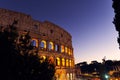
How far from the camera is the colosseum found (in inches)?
1268

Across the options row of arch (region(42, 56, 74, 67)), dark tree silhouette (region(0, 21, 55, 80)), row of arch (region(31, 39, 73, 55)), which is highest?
row of arch (region(31, 39, 73, 55))

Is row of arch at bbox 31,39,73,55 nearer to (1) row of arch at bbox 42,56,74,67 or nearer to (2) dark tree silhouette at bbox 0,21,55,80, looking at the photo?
(1) row of arch at bbox 42,56,74,67

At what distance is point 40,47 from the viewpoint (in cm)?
3594

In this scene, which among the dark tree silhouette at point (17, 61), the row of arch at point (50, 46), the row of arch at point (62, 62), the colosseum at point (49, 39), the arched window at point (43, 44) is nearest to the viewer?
the dark tree silhouette at point (17, 61)

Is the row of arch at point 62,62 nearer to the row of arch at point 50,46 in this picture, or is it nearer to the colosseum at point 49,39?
the colosseum at point 49,39

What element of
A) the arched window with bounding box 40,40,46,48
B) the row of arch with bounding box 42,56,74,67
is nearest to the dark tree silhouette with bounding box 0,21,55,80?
the arched window with bounding box 40,40,46,48

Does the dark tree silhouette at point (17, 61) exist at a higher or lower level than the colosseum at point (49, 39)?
lower

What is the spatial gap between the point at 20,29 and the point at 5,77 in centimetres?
2390

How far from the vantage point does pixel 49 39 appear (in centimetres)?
3850

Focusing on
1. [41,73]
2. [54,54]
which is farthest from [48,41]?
[41,73]

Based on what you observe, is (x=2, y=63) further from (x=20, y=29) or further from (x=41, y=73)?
(x=20, y=29)

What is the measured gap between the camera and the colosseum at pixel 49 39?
32219 millimetres

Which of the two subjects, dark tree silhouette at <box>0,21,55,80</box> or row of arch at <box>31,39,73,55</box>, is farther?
row of arch at <box>31,39,73,55</box>

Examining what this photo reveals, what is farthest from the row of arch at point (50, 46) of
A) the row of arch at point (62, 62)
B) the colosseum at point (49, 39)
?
the row of arch at point (62, 62)
